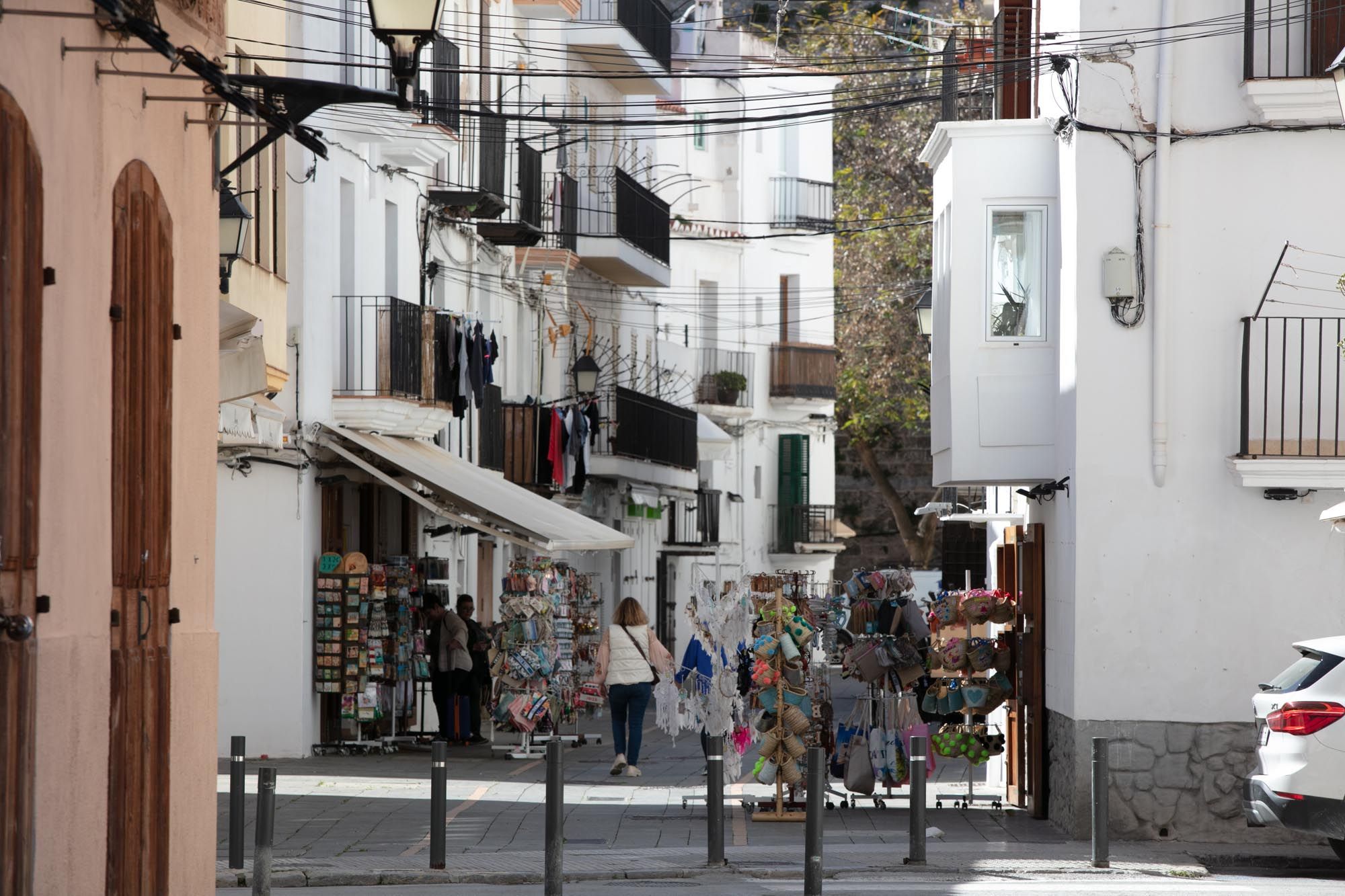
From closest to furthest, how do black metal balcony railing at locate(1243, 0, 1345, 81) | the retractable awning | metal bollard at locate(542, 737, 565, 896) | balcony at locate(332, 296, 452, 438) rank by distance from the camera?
metal bollard at locate(542, 737, 565, 896), black metal balcony railing at locate(1243, 0, 1345, 81), the retractable awning, balcony at locate(332, 296, 452, 438)

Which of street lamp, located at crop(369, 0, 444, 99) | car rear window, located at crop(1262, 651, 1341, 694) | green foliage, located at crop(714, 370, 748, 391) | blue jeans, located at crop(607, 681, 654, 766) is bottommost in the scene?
blue jeans, located at crop(607, 681, 654, 766)

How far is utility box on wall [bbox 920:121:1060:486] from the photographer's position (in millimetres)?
17328

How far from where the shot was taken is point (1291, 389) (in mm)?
15766

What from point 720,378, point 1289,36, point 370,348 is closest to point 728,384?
point 720,378

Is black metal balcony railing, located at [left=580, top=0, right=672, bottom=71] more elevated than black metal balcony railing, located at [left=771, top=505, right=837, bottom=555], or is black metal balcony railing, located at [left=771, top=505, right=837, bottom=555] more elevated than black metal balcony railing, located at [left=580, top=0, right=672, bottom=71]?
black metal balcony railing, located at [left=580, top=0, right=672, bottom=71]

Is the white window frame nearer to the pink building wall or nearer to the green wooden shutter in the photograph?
the pink building wall

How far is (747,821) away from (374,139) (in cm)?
1114

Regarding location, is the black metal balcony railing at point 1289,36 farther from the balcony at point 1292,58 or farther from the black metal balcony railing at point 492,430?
the black metal balcony railing at point 492,430

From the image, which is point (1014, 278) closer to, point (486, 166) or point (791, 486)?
point (486, 166)

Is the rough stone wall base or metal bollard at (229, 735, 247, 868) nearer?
metal bollard at (229, 735, 247, 868)

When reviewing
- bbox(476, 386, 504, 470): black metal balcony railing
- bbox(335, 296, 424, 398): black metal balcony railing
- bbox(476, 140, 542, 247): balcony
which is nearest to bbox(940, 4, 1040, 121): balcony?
bbox(335, 296, 424, 398): black metal balcony railing

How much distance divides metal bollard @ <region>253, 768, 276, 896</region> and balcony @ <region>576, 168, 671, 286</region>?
867 inches

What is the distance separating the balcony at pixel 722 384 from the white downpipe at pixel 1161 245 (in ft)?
100.0

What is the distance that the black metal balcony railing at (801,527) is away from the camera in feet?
166
